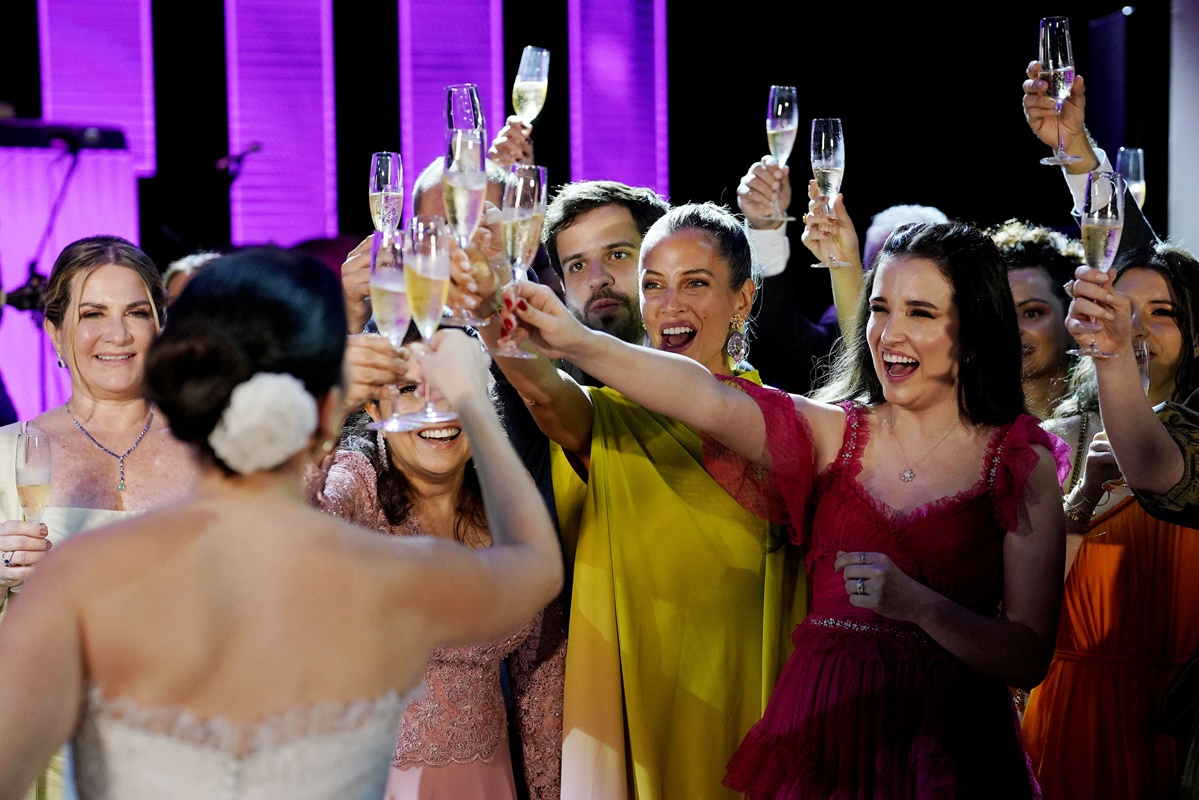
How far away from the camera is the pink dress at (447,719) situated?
2.40 m

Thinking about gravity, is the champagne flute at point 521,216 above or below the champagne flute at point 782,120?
below

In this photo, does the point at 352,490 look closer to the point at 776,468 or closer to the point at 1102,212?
the point at 776,468

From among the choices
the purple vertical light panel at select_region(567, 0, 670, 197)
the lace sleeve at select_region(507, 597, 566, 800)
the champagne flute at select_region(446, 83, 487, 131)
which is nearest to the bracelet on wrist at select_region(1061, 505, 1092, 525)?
the lace sleeve at select_region(507, 597, 566, 800)

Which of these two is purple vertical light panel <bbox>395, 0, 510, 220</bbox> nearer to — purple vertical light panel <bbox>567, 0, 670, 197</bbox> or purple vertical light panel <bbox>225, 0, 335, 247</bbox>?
purple vertical light panel <bbox>225, 0, 335, 247</bbox>

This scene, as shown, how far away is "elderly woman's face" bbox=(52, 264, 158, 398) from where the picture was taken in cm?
287

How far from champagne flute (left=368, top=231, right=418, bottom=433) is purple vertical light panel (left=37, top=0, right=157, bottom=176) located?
4.52 metres

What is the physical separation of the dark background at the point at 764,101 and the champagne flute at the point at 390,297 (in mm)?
4446

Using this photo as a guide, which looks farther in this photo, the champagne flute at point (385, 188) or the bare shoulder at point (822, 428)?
the champagne flute at point (385, 188)

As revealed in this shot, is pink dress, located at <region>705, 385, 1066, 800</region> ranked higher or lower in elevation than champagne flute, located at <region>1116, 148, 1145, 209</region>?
lower

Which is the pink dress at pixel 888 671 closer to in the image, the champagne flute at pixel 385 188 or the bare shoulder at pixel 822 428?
the bare shoulder at pixel 822 428

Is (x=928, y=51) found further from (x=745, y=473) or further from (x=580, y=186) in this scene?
(x=745, y=473)

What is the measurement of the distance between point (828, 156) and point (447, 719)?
164 cm

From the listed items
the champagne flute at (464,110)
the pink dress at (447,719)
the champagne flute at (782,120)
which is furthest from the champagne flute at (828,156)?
the pink dress at (447,719)

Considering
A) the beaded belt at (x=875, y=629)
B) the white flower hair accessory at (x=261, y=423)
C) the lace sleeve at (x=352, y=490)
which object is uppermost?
the white flower hair accessory at (x=261, y=423)
